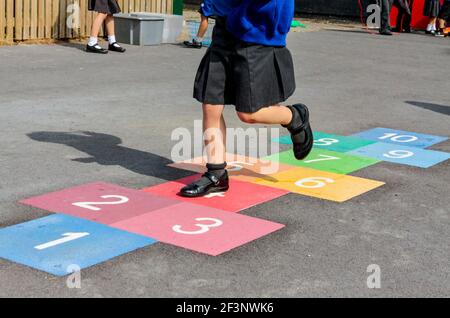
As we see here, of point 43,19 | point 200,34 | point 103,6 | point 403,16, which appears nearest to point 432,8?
point 403,16

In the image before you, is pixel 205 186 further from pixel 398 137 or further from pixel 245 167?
pixel 398 137

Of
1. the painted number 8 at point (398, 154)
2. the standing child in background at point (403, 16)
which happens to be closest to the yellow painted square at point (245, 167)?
the painted number 8 at point (398, 154)

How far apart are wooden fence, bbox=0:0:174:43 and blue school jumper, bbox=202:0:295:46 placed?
27.9ft

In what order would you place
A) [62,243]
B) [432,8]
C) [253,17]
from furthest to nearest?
1. [432,8]
2. [253,17]
3. [62,243]

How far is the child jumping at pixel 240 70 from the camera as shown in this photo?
18.4 ft

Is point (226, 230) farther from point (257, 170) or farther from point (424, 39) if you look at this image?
point (424, 39)

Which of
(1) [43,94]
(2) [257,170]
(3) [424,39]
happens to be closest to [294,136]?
(2) [257,170]

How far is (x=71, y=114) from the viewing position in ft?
28.0

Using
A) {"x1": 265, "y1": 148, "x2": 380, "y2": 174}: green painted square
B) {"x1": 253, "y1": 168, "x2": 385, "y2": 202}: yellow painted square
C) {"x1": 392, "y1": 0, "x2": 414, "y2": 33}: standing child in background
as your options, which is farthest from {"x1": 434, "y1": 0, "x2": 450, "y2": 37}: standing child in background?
{"x1": 253, "y1": 168, "x2": 385, "y2": 202}: yellow painted square

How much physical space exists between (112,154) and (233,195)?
1.50 m

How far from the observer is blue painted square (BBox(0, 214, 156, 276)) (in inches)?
172

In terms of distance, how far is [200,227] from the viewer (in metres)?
5.04
